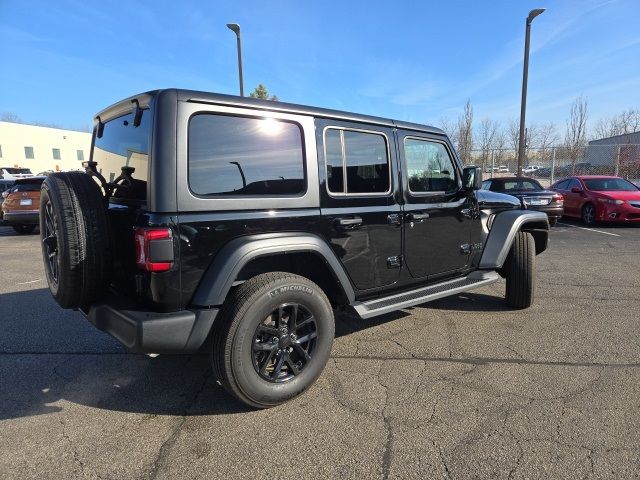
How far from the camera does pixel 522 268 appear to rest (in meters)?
4.53

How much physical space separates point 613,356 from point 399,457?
2.33 metres

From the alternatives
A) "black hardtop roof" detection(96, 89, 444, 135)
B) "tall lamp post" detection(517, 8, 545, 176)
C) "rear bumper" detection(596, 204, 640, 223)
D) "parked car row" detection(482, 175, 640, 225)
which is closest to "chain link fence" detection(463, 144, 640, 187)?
"tall lamp post" detection(517, 8, 545, 176)

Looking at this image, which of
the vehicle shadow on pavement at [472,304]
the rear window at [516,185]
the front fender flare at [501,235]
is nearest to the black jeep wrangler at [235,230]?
the front fender flare at [501,235]

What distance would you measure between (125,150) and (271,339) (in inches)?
64.6

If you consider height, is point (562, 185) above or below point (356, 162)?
below

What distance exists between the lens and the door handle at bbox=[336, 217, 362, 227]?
3.09 m

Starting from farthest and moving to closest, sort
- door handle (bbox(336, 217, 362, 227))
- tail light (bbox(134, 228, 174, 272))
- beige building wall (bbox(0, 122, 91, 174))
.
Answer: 1. beige building wall (bbox(0, 122, 91, 174))
2. door handle (bbox(336, 217, 362, 227))
3. tail light (bbox(134, 228, 174, 272))

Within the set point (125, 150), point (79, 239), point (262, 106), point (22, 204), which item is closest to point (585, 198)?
point (262, 106)

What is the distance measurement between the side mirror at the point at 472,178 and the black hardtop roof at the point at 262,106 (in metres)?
0.62

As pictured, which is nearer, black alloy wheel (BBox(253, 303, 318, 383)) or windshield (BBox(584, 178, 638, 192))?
black alloy wheel (BBox(253, 303, 318, 383))

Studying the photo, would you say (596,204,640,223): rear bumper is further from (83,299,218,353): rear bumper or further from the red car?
(83,299,218,353): rear bumper

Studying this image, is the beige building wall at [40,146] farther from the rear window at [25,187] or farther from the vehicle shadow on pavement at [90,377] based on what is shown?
the vehicle shadow on pavement at [90,377]

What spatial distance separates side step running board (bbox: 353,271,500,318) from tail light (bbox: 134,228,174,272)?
1443 mm

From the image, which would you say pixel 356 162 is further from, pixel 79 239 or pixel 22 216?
pixel 22 216
